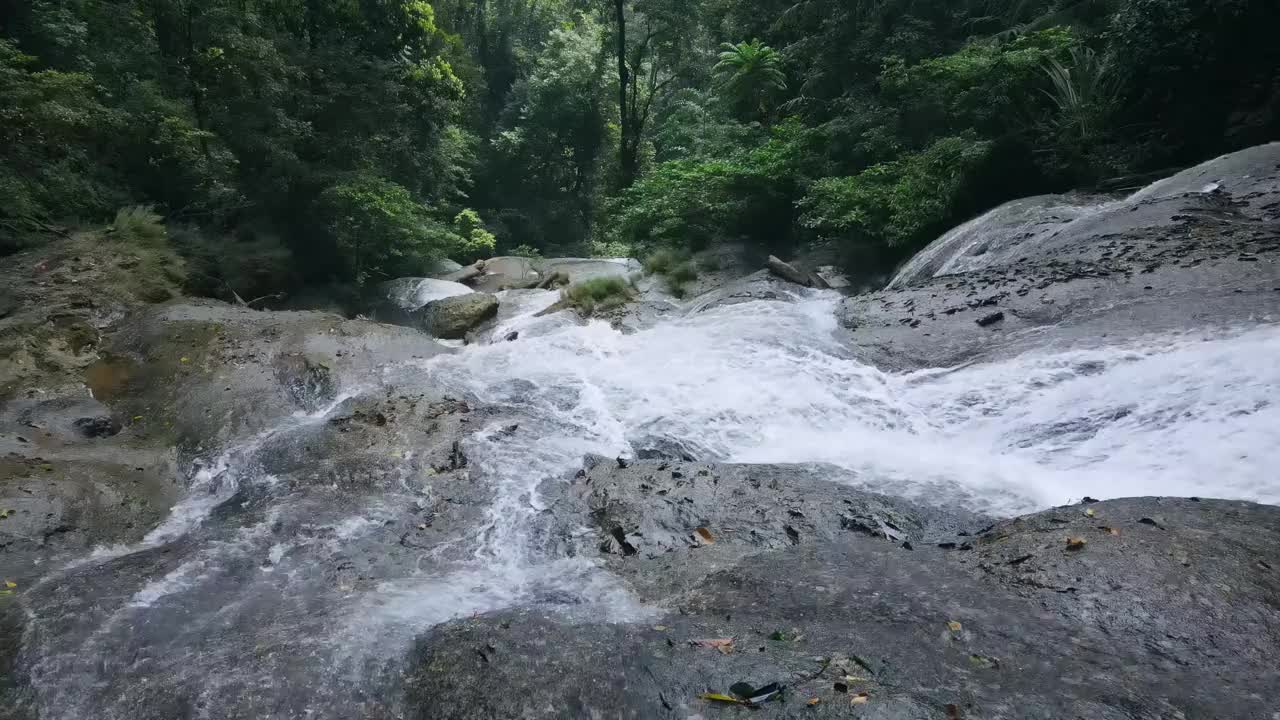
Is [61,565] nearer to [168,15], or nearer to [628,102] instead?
[168,15]

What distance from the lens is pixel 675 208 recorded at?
14594 millimetres

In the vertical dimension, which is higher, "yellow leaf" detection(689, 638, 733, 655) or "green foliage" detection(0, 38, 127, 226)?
"green foliage" detection(0, 38, 127, 226)

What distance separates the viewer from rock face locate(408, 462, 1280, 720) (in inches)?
97.1

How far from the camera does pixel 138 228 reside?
10.3m

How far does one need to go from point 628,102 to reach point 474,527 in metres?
22.9

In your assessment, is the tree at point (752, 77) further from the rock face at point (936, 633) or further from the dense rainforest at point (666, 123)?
the rock face at point (936, 633)

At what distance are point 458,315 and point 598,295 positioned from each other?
2.47m

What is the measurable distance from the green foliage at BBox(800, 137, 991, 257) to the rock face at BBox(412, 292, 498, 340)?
5.89m

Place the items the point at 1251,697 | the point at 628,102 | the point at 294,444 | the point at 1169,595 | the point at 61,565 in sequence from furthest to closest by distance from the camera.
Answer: the point at 628,102, the point at 294,444, the point at 61,565, the point at 1169,595, the point at 1251,697

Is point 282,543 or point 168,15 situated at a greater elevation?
point 168,15

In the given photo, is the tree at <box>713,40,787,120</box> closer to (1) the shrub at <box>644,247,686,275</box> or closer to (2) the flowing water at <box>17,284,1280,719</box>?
(1) the shrub at <box>644,247,686,275</box>

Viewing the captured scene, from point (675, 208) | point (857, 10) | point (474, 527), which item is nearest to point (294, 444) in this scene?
point (474, 527)

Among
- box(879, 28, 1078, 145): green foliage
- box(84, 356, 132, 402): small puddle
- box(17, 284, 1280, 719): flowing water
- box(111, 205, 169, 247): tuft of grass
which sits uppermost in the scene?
box(879, 28, 1078, 145): green foliage

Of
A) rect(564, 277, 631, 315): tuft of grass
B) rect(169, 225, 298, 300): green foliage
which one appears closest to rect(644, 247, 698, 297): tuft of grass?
rect(564, 277, 631, 315): tuft of grass
